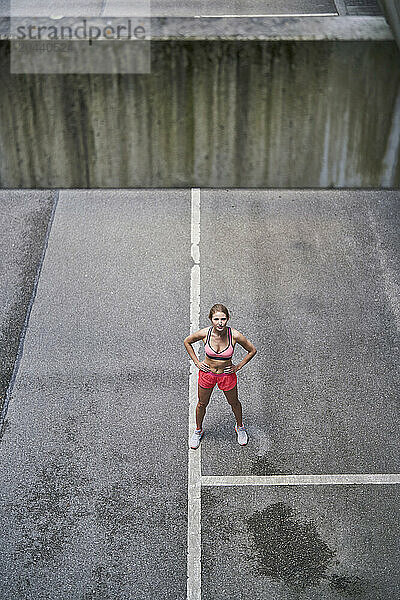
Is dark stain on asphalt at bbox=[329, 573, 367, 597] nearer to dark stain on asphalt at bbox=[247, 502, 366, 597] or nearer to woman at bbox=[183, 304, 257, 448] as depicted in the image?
dark stain on asphalt at bbox=[247, 502, 366, 597]

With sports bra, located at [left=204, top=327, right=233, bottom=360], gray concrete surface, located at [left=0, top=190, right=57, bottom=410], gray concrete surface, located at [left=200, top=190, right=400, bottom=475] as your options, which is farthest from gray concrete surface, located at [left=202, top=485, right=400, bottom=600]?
gray concrete surface, located at [left=0, top=190, right=57, bottom=410]

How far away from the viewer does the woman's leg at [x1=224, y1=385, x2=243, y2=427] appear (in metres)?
7.09

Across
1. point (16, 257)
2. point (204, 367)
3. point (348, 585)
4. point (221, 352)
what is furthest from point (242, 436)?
point (16, 257)

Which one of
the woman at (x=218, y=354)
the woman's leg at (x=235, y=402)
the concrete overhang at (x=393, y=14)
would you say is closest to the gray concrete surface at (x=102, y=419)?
the woman's leg at (x=235, y=402)

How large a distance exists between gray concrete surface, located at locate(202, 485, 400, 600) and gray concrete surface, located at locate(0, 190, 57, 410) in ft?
10.1

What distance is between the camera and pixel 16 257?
1080 cm

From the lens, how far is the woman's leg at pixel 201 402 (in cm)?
716

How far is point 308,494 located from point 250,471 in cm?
62

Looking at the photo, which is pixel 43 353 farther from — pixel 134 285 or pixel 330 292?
pixel 330 292

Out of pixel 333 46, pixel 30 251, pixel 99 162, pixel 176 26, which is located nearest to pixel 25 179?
pixel 99 162

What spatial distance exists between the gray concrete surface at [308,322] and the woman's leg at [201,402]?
0.42m

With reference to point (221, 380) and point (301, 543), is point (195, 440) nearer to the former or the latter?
point (221, 380)

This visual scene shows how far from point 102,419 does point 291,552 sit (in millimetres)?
2579

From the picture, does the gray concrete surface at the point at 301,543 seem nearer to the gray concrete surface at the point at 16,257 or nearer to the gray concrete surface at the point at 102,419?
the gray concrete surface at the point at 102,419
